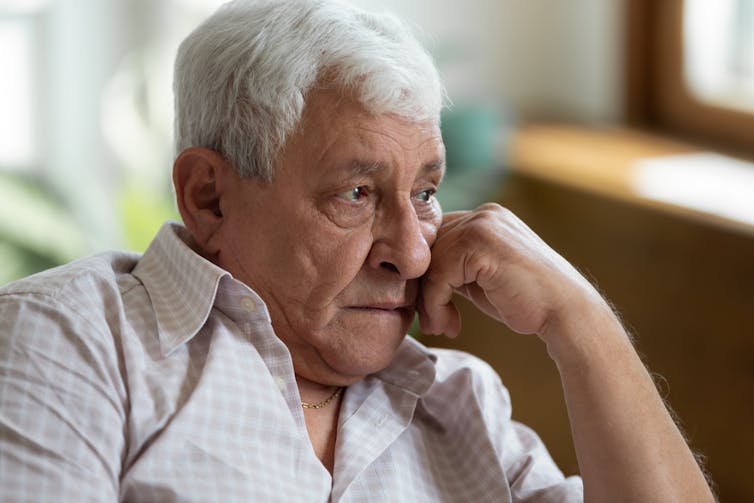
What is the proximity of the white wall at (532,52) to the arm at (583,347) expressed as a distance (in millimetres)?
2544

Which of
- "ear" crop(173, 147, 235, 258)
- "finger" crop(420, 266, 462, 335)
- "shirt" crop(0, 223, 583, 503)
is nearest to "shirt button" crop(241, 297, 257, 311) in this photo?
"shirt" crop(0, 223, 583, 503)

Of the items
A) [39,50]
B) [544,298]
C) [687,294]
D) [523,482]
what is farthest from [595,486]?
Result: [39,50]

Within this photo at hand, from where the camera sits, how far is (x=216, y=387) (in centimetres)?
149

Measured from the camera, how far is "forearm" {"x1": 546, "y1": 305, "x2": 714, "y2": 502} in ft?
5.24

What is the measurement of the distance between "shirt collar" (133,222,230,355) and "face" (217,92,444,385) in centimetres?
8

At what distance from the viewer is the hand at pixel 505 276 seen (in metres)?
1.65

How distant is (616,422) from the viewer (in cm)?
161

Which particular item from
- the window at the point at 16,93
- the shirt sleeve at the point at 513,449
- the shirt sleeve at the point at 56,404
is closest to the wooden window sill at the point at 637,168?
the shirt sleeve at the point at 513,449

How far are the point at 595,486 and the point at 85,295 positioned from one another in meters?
0.74

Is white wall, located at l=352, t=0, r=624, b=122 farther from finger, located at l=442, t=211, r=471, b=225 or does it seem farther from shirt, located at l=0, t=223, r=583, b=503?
shirt, located at l=0, t=223, r=583, b=503

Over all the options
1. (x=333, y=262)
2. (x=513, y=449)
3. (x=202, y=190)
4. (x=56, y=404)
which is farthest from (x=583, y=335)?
(x=56, y=404)

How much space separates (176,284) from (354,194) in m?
0.27

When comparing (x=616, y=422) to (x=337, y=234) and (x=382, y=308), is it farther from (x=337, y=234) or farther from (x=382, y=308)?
(x=337, y=234)

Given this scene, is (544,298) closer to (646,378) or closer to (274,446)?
(646,378)
